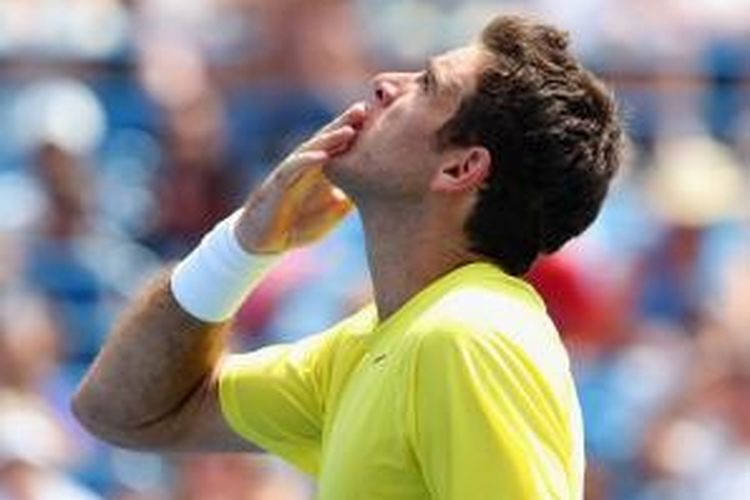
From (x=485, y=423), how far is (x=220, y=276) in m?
0.94

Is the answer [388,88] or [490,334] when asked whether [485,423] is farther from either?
[388,88]

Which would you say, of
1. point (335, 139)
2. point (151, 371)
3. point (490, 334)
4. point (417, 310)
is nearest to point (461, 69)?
point (335, 139)

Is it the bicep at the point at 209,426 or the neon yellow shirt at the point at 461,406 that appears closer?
the neon yellow shirt at the point at 461,406

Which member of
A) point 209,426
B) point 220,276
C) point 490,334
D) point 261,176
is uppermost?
point 490,334

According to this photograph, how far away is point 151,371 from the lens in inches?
173

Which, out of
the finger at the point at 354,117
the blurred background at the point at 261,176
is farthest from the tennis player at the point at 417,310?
the blurred background at the point at 261,176

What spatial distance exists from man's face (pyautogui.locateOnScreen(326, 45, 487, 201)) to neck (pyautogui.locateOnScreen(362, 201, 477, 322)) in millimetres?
42

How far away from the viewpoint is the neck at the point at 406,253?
390 centimetres

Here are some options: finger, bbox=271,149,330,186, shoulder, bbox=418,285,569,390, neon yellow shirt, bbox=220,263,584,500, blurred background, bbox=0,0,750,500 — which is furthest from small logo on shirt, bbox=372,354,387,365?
blurred background, bbox=0,0,750,500

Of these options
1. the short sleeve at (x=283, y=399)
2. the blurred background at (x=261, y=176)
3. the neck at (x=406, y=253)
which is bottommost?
the blurred background at (x=261, y=176)

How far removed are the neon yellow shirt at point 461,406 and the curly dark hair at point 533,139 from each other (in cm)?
8

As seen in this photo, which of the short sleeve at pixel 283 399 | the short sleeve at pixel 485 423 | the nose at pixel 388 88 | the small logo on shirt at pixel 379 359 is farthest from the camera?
the short sleeve at pixel 283 399

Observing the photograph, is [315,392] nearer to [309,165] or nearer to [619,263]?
[309,165]

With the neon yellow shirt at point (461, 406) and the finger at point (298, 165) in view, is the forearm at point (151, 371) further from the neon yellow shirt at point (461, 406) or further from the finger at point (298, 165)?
the neon yellow shirt at point (461, 406)
